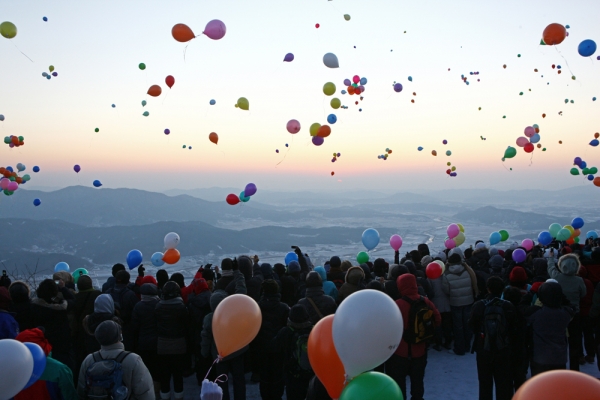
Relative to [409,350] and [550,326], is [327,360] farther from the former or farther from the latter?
[550,326]

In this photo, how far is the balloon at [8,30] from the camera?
7.68m

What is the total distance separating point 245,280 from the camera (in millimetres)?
5254

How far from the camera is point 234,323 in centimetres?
379

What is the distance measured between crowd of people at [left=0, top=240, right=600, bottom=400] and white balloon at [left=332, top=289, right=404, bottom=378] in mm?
634

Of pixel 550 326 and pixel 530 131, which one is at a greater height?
pixel 530 131

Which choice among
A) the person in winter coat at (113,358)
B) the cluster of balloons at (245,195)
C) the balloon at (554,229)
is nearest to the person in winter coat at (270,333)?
the person in winter coat at (113,358)

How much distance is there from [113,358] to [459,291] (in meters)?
4.97

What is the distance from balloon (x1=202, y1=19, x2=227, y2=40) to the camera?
21.3 feet

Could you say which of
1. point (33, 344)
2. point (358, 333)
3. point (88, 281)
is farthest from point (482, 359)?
point (88, 281)

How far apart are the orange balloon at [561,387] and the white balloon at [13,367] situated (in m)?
2.92

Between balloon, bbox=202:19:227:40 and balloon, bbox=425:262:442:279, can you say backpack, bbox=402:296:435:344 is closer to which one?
balloon, bbox=425:262:442:279

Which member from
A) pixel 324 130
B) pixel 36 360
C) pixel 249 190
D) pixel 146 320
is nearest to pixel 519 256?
pixel 324 130

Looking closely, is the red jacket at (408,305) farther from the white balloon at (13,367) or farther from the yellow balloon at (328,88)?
the yellow balloon at (328,88)

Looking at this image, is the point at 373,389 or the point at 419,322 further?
the point at 419,322
